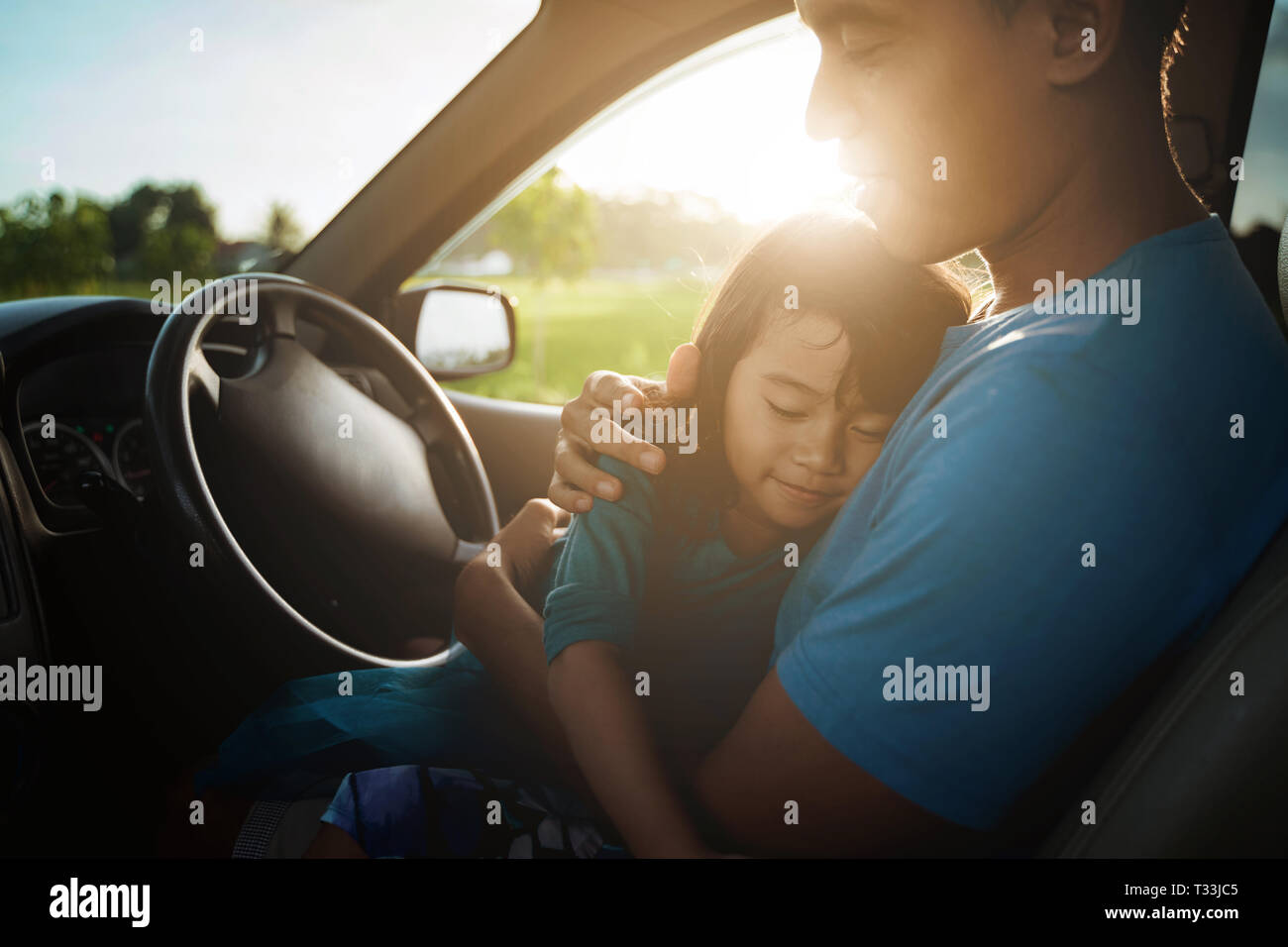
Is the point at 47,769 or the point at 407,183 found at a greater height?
the point at 407,183

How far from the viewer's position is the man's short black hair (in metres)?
0.88

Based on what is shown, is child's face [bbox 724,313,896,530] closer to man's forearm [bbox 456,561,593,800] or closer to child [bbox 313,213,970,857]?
child [bbox 313,213,970,857]

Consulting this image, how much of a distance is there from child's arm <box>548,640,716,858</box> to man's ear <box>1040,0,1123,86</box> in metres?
0.78

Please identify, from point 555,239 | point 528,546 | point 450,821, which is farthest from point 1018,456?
point 555,239

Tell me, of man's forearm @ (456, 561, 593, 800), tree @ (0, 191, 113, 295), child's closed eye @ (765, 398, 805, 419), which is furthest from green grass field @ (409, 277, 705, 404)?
tree @ (0, 191, 113, 295)

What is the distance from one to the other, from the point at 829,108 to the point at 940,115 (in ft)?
0.48

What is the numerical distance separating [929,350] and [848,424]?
0.15 metres

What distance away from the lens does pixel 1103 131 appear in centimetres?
92

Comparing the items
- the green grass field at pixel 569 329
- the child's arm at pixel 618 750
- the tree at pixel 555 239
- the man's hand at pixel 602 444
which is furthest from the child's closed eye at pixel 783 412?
the tree at pixel 555 239

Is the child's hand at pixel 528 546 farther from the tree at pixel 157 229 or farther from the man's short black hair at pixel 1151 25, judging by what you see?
the tree at pixel 157 229

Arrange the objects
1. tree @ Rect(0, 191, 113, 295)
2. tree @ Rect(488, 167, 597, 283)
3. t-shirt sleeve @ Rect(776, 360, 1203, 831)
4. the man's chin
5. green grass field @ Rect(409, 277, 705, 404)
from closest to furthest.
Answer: t-shirt sleeve @ Rect(776, 360, 1203, 831) → the man's chin → green grass field @ Rect(409, 277, 705, 404) → tree @ Rect(488, 167, 597, 283) → tree @ Rect(0, 191, 113, 295)

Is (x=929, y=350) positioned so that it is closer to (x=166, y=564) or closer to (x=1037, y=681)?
(x=1037, y=681)
